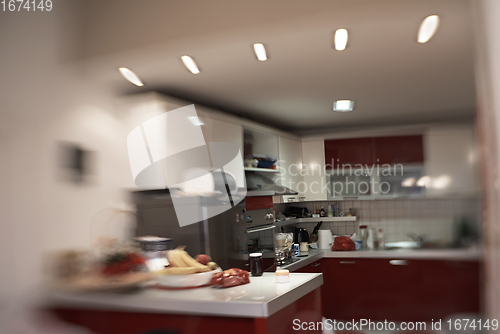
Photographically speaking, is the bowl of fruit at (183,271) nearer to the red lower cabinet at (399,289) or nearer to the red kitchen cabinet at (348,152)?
the red lower cabinet at (399,289)

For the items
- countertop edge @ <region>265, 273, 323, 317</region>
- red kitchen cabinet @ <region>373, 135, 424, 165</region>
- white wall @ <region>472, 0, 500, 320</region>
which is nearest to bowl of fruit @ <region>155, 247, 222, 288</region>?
countertop edge @ <region>265, 273, 323, 317</region>

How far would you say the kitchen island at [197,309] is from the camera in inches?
36.2

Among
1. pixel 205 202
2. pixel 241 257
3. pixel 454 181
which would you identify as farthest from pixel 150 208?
pixel 454 181

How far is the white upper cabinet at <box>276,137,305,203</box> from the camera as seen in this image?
0.81 meters

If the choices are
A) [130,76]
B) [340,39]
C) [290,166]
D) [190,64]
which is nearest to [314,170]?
[290,166]

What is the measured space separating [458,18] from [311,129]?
34cm

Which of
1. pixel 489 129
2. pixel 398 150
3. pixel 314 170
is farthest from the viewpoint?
pixel 314 170

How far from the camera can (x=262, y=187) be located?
889mm

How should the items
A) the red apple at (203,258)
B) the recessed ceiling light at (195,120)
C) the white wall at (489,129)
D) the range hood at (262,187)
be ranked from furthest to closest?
the red apple at (203,258), the recessed ceiling light at (195,120), the range hood at (262,187), the white wall at (489,129)

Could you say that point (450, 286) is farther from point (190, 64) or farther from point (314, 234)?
point (190, 64)

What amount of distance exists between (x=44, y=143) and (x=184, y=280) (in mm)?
579

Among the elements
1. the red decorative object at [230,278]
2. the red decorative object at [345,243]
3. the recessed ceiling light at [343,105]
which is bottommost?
the red decorative object at [230,278]

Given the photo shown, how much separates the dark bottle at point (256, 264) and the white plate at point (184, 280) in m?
0.11

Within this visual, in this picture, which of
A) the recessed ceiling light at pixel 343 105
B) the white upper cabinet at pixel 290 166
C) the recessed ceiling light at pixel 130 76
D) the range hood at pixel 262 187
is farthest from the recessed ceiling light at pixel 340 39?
the recessed ceiling light at pixel 130 76
